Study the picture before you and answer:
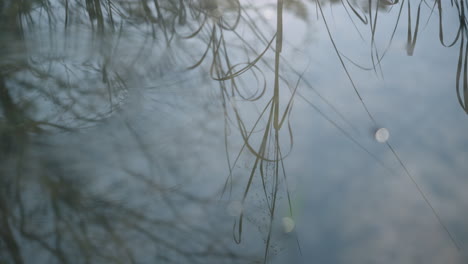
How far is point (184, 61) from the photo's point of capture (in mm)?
895

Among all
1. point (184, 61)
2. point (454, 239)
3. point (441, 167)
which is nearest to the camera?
point (454, 239)

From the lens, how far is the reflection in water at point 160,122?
1.87 feet

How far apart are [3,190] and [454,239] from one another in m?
0.75

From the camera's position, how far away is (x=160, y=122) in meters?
0.75

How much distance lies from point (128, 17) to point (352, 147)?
0.71m

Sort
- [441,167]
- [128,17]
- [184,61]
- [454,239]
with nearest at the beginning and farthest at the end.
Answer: [454,239] < [441,167] < [184,61] < [128,17]

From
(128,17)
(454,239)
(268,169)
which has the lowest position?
(454,239)

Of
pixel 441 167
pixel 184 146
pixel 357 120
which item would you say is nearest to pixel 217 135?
pixel 184 146

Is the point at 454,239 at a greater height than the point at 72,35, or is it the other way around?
the point at 72,35

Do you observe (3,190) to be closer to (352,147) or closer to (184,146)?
(184,146)

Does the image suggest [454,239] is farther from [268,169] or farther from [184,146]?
[184,146]

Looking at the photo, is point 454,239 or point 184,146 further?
point 184,146

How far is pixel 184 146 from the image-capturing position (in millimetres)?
703

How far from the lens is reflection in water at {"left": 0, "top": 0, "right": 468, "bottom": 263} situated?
0.57 metres
